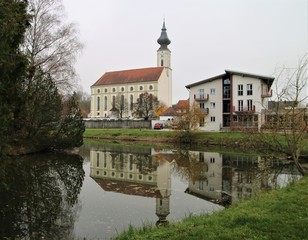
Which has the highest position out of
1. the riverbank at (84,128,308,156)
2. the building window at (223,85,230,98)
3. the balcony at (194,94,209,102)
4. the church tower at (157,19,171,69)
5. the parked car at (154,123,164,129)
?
the church tower at (157,19,171,69)

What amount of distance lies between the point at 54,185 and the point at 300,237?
1062 cm

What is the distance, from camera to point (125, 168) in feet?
61.8

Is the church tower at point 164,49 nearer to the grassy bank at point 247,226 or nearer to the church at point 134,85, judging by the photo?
the church at point 134,85

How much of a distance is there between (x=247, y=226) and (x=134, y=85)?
90.5 m

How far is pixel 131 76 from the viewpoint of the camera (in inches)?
3888

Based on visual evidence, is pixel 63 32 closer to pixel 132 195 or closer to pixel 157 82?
pixel 132 195

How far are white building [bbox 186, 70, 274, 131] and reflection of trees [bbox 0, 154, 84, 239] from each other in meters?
31.4

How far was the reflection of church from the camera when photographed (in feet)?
38.9

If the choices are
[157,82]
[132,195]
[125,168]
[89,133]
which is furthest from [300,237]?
[157,82]

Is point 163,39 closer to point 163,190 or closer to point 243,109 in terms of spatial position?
point 243,109

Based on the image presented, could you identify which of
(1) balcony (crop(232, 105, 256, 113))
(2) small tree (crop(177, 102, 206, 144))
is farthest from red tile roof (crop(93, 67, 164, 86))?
(2) small tree (crop(177, 102, 206, 144))

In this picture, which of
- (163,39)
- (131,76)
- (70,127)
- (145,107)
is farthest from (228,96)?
(131,76)

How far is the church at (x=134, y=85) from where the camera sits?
9314 centimetres

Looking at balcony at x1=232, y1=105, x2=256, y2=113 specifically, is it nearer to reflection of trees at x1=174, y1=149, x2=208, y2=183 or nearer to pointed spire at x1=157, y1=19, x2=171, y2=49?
reflection of trees at x1=174, y1=149, x2=208, y2=183
